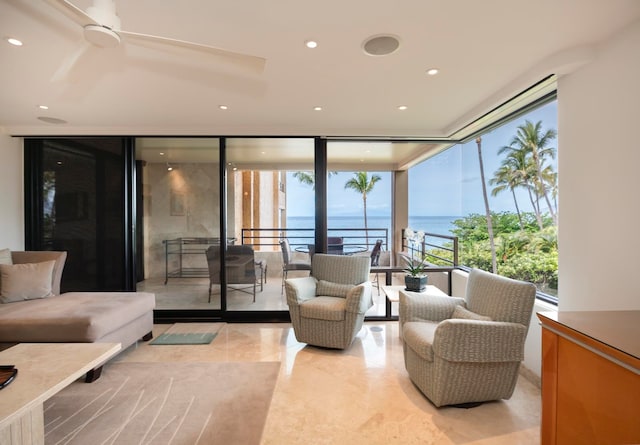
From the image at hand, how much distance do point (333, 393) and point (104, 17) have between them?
2.59 metres

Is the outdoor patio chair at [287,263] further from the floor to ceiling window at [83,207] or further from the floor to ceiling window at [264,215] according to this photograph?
the floor to ceiling window at [83,207]

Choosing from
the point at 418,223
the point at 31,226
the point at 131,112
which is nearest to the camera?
the point at 131,112

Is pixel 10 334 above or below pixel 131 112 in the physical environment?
below

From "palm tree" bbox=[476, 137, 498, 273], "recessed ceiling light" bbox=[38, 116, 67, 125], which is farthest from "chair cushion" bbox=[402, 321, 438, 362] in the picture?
"recessed ceiling light" bbox=[38, 116, 67, 125]

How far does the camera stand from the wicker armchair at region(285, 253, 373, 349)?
2.88m

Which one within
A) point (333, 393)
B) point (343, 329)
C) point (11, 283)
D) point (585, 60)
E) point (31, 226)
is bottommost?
point (333, 393)

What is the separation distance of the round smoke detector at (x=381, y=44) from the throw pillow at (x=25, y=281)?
370 centimetres

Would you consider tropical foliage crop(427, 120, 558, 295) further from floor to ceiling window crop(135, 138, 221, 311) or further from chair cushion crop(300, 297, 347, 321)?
floor to ceiling window crop(135, 138, 221, 311)

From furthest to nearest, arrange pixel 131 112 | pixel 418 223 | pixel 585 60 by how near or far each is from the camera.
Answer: pixel 418 223, pixel 131 112, pixel 585 60

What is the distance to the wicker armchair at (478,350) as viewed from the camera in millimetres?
1929

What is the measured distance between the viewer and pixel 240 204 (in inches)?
157

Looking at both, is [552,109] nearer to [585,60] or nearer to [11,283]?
[585,60]

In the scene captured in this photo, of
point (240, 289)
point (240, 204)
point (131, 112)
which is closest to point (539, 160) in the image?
point (240, 204)

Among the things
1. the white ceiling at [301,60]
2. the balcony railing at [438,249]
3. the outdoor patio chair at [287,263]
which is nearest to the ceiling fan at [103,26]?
the white ceiling at [301,60]
